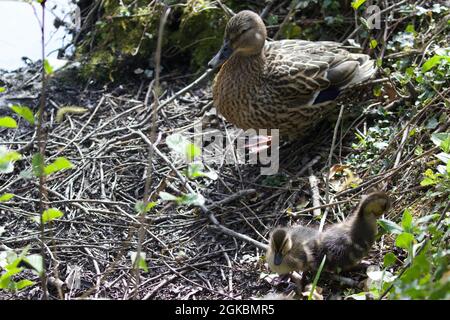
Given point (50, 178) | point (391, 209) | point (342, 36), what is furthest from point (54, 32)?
point (391, 209)

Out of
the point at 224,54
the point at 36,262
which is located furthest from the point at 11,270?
the point at 224,54

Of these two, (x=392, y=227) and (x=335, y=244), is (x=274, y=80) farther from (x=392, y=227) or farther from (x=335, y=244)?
(x=392, y=227)

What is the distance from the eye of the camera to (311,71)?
460 centimetres

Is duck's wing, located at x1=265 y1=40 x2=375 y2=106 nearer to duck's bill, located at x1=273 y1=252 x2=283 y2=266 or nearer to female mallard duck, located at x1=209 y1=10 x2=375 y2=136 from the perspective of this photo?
female mallard duck, located at x1=209 y1=10 x2=375 y2=136

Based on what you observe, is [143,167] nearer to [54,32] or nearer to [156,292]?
[156,292]

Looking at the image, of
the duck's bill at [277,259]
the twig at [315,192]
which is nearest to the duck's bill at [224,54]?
the twig at [315,192]

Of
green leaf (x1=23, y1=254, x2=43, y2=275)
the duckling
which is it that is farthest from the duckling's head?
green leaf (x1=23, y1=254, x2=43, y2=275)

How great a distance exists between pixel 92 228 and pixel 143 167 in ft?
2.13

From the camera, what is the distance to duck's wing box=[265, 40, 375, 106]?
4.55 metres

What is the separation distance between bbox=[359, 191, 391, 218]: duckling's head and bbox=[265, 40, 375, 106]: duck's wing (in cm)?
114

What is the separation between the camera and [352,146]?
175 inches

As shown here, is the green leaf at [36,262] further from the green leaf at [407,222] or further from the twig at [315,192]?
the twig at [315,192]
